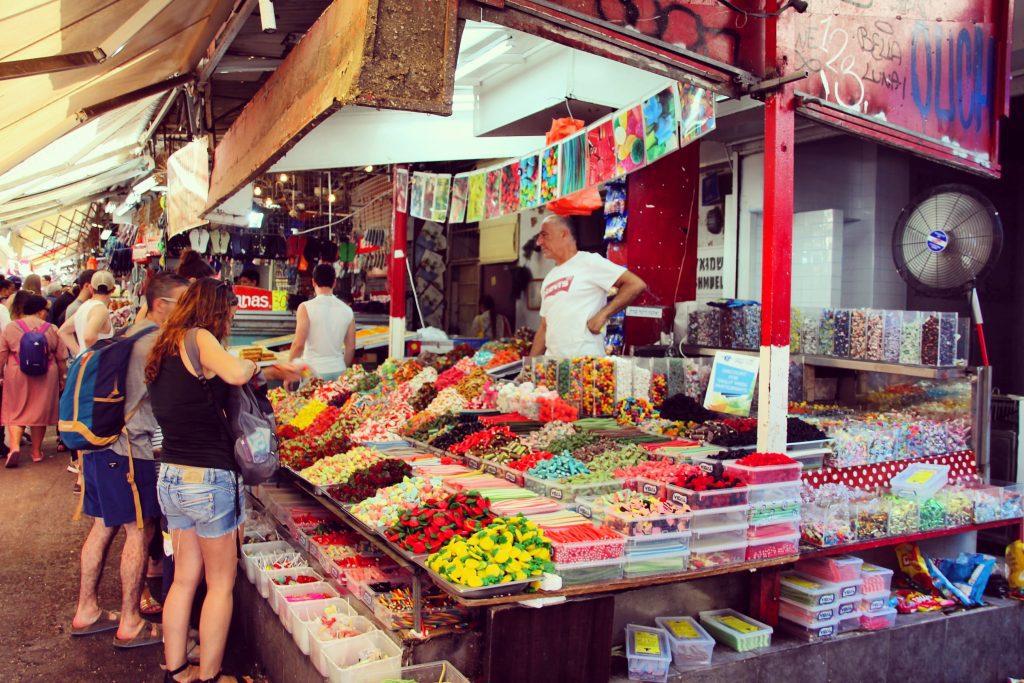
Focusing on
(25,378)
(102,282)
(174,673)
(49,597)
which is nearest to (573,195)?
(174,673)

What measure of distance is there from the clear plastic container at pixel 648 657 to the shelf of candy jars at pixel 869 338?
103 inches

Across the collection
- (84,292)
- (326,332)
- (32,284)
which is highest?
(32,284)

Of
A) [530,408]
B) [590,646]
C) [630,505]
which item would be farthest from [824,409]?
[590,646]

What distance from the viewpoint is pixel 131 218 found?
18.0 meters

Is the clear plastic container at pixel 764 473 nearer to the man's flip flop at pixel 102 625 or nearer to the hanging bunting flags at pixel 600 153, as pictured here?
the hanging bunting flags at pixel 600 153

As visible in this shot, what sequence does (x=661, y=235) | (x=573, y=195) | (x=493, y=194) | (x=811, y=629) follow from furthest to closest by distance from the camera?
1. (x=661, y=235)
2. (x=493, y=194)
3. (x=573, y=195)
4. (x=811, y=629)

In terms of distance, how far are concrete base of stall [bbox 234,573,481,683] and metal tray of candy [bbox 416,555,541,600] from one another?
0.33 m

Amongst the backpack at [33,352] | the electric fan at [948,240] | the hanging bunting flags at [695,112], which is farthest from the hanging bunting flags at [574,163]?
the backpack at [33,352]

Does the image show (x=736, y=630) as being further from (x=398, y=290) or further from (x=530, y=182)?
(x=398, y=290)

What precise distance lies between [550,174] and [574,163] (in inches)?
15.7

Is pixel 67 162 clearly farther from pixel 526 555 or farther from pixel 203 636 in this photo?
pixel 526 555

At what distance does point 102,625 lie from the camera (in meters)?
4.48

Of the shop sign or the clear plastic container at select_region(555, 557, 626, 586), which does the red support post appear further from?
the clear plastic container at select_region(555, 557, 626, 586)

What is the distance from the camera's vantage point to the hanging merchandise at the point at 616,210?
7.60 meters
